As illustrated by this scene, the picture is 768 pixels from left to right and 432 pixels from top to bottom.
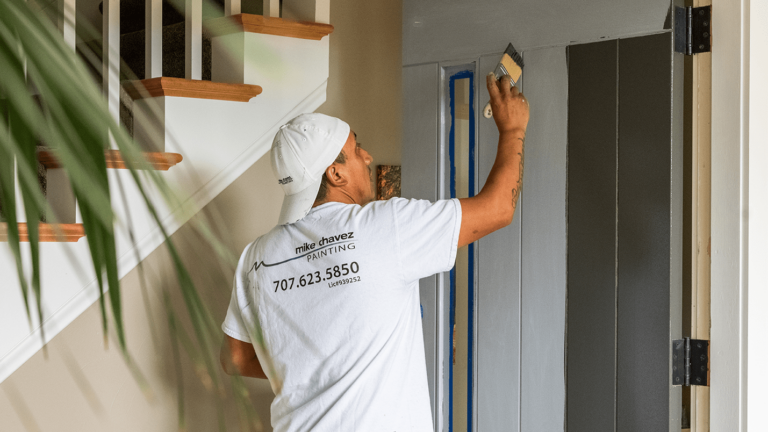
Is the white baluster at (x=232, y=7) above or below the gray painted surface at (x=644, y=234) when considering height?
above

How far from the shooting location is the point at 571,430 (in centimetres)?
177

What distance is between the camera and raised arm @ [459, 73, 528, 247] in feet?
5.12

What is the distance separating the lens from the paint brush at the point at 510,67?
70.9 inches

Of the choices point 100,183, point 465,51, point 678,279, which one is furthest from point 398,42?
point 100,183

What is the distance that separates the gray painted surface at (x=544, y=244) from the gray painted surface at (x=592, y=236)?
26 mm

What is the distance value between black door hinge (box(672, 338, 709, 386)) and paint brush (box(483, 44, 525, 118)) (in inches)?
29.8

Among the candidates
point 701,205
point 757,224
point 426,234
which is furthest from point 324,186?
point 757,224

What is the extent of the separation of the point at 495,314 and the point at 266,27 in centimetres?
106

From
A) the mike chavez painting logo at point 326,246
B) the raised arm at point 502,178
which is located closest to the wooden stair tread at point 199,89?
the mike chavez painting logo at point 326,246

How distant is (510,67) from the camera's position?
71.4 inches

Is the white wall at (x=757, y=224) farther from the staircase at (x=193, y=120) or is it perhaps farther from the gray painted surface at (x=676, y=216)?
the staircase at (x=193, y=120)

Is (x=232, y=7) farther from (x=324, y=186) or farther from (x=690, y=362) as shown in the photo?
(x=690, y=362)

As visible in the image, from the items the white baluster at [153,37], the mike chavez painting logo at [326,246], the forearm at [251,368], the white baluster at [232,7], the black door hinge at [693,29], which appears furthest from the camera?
the white baluster at [232,7]

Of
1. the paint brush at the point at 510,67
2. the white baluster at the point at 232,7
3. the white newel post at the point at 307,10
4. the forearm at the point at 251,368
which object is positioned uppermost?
the white newel post at the point at 307,10
